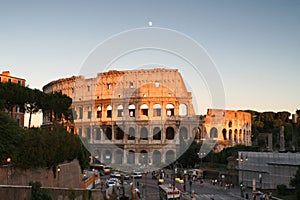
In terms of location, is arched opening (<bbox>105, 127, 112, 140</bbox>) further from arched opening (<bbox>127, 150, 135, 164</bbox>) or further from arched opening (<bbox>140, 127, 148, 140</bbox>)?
arched opening (<bbox>140, 127, 148, 140</bbox>)

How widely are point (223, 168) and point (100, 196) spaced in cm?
2741

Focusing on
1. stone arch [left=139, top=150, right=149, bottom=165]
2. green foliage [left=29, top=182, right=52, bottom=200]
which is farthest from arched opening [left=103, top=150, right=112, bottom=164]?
green foliage [left=29, top=182, right=52, bottom=200]

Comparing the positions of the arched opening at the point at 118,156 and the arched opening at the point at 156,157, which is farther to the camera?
the arched opening at the point at 118,156

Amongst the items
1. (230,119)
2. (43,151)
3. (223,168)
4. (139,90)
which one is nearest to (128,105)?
(139,90)

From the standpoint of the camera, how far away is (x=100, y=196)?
24531mm

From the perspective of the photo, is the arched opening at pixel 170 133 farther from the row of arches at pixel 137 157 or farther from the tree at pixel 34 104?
the tree at pixel 34 104

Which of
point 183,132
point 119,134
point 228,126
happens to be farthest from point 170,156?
point 228,126

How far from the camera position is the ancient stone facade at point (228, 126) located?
74.2m

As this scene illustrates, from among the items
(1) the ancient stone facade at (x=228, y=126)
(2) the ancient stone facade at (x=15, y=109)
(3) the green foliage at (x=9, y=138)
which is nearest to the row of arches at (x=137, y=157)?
(1) the ancient stone facade at (x=228, y=126)

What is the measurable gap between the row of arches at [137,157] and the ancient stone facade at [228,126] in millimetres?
9476

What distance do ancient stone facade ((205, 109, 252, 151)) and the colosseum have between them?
0.24 meters

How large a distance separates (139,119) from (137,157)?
6366 mm

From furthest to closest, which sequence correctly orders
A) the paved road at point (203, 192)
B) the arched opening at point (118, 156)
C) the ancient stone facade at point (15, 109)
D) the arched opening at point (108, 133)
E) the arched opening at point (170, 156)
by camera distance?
the arched opening at point (108, 133)
the arched opening at point (118, 156)
the arched opening at point (170, 156)
the ancient stone facade at point (15, 109)
the paved road at point (203, 192)

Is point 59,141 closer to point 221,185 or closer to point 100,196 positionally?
point 100,196
